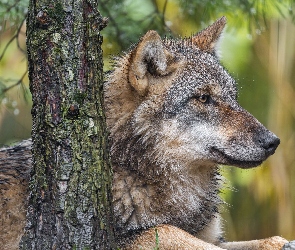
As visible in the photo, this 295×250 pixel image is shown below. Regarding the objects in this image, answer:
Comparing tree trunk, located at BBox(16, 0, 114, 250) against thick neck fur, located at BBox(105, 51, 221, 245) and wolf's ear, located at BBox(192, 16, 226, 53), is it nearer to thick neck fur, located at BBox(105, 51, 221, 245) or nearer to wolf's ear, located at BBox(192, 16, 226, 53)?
thick neck fur, located at BBox(105, 51, 221, 245)

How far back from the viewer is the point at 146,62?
4.98 metres

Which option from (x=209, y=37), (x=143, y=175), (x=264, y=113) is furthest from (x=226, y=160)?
(x=264, y=113)

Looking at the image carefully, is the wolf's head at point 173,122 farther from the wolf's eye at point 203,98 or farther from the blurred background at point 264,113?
the blurred background at point 264,113

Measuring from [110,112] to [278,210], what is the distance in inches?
246

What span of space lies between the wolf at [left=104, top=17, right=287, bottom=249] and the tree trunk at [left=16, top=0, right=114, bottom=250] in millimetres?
786

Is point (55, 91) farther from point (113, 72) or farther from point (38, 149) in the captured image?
point (113, 72)

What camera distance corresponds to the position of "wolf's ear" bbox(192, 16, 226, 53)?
5809 millimetres

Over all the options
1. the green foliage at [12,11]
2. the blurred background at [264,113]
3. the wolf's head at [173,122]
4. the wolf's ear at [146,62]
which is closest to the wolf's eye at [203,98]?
the wolf's head at [173,122]

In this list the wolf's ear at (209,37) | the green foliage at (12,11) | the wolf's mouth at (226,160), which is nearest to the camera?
the wolf's mouth at (226,160)

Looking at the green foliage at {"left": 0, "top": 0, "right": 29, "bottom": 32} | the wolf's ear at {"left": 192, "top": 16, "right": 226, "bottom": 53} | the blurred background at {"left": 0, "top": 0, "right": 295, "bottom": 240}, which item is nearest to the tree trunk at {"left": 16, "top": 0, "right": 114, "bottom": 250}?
the wolf's ear at {"left": 192, "top": 16, "right": 226, "bottom": 53}

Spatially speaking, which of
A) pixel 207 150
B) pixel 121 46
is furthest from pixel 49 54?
pixel 121 46

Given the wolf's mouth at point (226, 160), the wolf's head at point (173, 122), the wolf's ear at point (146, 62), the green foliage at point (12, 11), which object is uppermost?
the green foliage at point (12, 11)

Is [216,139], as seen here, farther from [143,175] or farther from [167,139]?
[143,175]

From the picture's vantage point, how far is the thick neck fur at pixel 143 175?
4.87 meters
